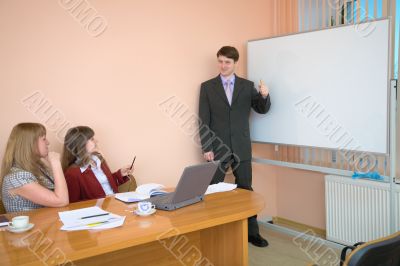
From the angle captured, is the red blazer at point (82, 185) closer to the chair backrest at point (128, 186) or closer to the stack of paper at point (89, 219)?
the chair backrest at point (128, 186)

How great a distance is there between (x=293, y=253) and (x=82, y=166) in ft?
6.37

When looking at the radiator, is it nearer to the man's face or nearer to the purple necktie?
the purple necktie

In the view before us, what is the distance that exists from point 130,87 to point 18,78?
2.87 feet

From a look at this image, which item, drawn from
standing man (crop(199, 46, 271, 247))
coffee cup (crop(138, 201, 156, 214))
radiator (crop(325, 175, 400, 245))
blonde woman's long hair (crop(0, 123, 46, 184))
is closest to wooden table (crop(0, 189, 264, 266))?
coffee cup (crop(138, 201, 156, 214))

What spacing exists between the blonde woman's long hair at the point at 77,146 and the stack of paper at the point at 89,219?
670mm

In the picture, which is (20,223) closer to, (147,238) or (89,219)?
(89,219)

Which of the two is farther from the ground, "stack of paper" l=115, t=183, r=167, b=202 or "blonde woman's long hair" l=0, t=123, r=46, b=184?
"blonde woman's long hair" l=0, t=123, r=46, b=184

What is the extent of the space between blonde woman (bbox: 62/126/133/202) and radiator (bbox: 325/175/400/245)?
1.99 meters

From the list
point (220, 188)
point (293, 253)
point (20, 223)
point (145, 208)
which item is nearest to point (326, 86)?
point (220, 188)

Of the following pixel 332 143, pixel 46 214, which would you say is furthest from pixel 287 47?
pixel 46 214

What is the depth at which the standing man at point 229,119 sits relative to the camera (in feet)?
11.9

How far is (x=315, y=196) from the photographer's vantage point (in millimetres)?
3992

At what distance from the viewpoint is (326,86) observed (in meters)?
3.29

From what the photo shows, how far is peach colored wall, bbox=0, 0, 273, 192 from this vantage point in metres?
2.82
